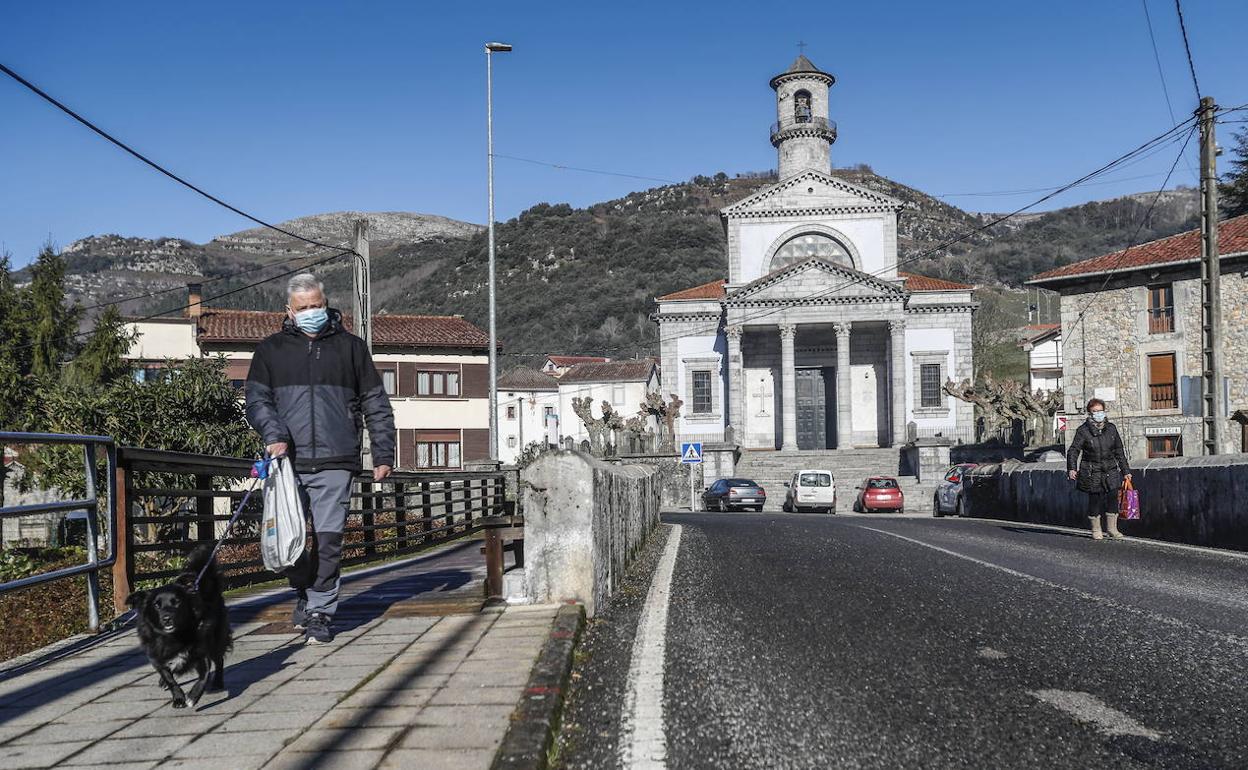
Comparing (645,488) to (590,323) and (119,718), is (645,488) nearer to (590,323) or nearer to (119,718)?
(119,718)

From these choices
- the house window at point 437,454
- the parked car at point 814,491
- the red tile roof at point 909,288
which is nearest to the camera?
the parked car at point 814,491

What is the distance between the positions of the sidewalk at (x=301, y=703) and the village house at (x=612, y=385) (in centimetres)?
8360

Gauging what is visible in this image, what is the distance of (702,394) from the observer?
2243 inches

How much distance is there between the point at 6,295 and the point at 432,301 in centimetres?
10448

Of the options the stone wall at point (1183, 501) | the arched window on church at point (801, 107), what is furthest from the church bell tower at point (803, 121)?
the stone wall at point (1183, 501)

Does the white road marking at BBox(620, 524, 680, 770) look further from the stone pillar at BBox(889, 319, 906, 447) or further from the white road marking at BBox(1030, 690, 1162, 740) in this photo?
the stone pillar at BBox(889, 319, 906, 447)

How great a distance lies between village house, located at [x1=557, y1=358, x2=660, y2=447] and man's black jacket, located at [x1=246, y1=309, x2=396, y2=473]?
83.3 metres

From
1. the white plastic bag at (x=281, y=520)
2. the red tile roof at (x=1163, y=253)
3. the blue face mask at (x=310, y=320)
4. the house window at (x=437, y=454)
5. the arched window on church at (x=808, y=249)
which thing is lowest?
the house window at (x=437, y=454)

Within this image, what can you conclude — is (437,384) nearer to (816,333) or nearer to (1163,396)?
(816,333)

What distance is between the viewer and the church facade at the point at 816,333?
172ft

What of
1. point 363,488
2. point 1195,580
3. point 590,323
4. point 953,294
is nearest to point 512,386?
point 590,323

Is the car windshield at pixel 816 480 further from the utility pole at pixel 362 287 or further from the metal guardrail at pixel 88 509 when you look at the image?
the metal guardrail at pixel 88 509

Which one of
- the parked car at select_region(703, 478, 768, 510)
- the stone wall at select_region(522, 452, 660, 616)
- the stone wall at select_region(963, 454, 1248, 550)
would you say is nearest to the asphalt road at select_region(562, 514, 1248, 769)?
the stone wall at select_region(522, 452, 660, 616)

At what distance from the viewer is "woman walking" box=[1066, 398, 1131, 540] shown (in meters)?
13.4
